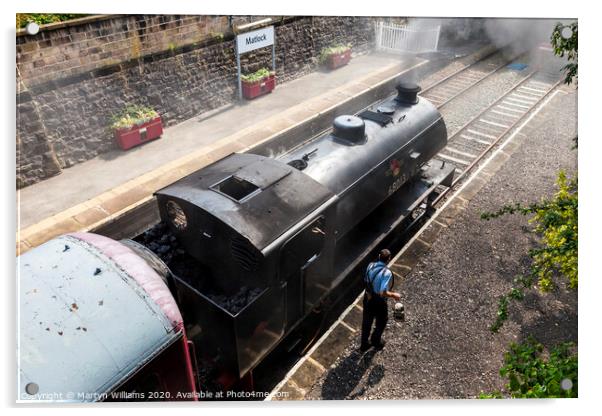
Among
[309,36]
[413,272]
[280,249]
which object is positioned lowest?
[413,272]

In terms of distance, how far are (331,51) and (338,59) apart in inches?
33.0

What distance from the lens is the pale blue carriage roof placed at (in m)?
3.42

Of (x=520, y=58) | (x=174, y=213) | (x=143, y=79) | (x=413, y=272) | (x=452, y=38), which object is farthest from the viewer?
(x=520, y=58)

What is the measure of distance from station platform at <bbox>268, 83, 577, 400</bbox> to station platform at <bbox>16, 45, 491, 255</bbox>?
4.45 metres

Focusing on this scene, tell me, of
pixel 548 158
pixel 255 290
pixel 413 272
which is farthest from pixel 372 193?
pixel 548 158

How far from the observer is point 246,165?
5547mm

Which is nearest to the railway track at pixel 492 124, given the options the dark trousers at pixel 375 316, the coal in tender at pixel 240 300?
the dark trousers at pixel 375 316

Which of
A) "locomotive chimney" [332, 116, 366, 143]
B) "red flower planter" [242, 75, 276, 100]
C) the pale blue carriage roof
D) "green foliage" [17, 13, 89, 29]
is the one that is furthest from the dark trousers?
"red flower planter" [242, 75, 276, 100]

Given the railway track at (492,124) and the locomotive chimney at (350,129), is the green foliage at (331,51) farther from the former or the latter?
the locomotive chimney at (350,129)

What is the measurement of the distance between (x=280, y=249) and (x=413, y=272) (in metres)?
3.53

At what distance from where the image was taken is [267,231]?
462 cm

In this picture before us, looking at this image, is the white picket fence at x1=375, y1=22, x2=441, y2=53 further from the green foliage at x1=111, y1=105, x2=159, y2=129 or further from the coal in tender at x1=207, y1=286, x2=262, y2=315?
the coal in tender at x1=207, y1=286, x2=262, y2=315

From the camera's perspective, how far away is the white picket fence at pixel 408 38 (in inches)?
415

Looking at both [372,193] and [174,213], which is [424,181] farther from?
[174,213]
